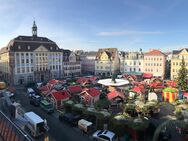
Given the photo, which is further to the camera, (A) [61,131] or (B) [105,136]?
(A) [61,131]

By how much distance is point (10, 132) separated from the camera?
46.4ft

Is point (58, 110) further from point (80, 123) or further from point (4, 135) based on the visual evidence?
point (4, 135)

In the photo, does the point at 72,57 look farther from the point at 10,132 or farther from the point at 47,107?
the point at 10,132

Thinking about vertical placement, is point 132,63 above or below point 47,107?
above

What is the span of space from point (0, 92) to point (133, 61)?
189 feet

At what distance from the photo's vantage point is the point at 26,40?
73625mm

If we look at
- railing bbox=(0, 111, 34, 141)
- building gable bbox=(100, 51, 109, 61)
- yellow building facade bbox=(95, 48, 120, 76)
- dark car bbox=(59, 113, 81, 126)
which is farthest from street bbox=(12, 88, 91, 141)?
building gable bbox=(100, 51, 109, 61)

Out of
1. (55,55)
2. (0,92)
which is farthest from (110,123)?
(55,55)

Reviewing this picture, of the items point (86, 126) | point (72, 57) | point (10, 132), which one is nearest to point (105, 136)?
point (86, 126)

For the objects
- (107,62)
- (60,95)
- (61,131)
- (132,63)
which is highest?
(107,62)

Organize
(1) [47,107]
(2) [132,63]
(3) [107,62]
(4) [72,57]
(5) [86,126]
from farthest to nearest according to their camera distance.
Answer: (4) [72,57] < (3) [107,62] < (2) [132,63] < (1) [47,107] < (5) [86,126]

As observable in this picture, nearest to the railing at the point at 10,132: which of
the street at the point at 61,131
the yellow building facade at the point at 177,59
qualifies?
the street at the point at 61,131

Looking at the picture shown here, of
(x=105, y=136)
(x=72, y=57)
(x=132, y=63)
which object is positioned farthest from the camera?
(x=72, y=57)

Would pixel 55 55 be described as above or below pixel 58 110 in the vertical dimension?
above
